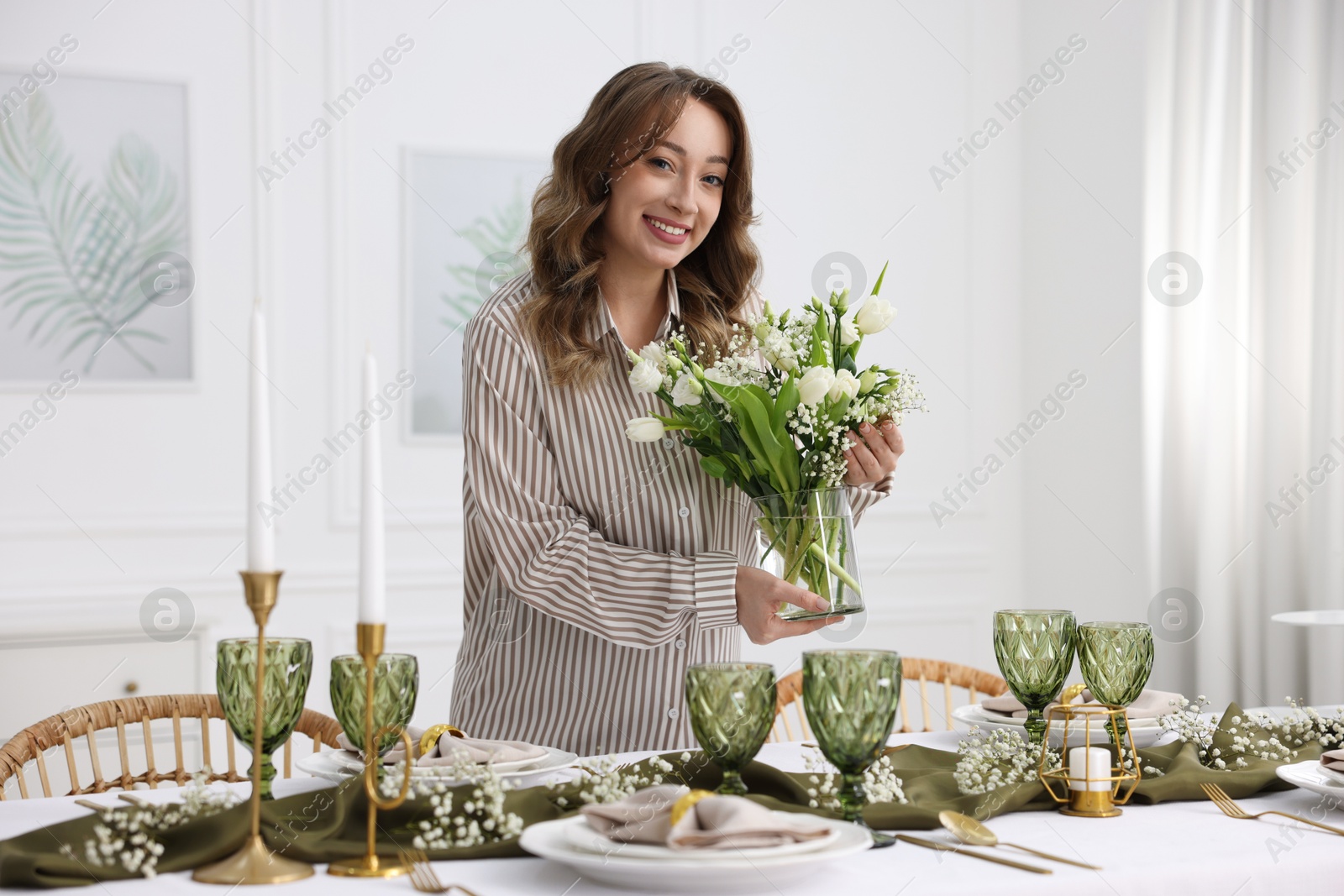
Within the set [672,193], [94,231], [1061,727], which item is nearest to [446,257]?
[94,231]

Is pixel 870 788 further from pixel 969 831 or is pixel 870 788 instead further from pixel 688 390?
pixel 688 390

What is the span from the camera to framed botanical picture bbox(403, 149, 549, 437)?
3.91 meters

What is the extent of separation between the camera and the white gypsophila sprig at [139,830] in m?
1.09

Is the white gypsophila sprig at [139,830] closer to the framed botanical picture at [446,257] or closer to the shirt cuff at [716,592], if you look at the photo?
the shirt cuff at [716,592]

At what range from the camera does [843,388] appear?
1.60m

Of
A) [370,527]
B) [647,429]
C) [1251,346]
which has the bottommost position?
[370,527]

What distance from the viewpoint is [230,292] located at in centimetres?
373

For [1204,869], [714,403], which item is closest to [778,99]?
[714,403]

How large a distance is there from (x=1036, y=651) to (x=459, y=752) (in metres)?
0.72

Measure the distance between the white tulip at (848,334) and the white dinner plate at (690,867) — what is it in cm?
77

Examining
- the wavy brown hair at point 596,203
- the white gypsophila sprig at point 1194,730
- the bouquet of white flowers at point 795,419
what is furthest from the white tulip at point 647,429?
the white gypsophila sprig at point 1194,730

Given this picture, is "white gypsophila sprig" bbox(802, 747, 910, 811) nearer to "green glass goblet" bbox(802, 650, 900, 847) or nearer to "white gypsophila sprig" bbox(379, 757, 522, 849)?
"green glass goblet" bbox(802, 650, 900, 847)

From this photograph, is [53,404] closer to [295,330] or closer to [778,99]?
[295,330]

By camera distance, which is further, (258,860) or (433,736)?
(433,736)
